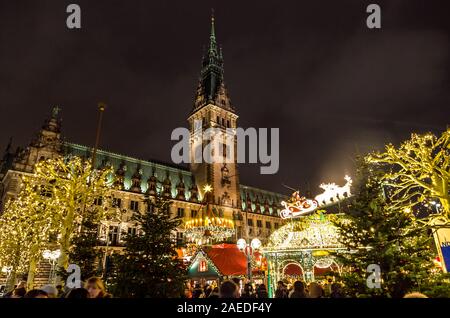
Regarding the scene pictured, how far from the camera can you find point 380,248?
8.97 m

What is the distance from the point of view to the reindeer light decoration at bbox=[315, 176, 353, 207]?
18.6m

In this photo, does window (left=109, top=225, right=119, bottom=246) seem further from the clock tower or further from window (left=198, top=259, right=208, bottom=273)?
window (left=198, top=259, right=208, bottom=273)

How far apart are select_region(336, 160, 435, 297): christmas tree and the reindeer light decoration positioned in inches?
345

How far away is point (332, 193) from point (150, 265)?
43.4ft

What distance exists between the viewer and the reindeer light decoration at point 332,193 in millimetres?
18641

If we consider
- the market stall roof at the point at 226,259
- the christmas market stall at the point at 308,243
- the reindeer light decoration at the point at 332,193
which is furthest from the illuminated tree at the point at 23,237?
the reindeer light decoration at the point at 332,193

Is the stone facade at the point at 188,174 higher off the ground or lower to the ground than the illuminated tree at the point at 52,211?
higher

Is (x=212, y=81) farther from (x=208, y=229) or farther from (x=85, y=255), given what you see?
(x=85, y=255)

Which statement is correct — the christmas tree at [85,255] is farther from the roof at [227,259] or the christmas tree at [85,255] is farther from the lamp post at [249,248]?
the roof at [227,259]

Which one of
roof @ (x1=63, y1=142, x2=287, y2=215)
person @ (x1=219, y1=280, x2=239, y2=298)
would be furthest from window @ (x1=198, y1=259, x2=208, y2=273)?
roof @ (x1=63, y1=142, x2=287, y2=215)

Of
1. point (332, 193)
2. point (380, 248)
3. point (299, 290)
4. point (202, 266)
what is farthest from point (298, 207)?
point (299, 290)

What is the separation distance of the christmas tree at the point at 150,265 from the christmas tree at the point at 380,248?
594 centimetres

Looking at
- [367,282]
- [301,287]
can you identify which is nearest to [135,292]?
[301,287]

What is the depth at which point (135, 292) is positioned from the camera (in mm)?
9891
